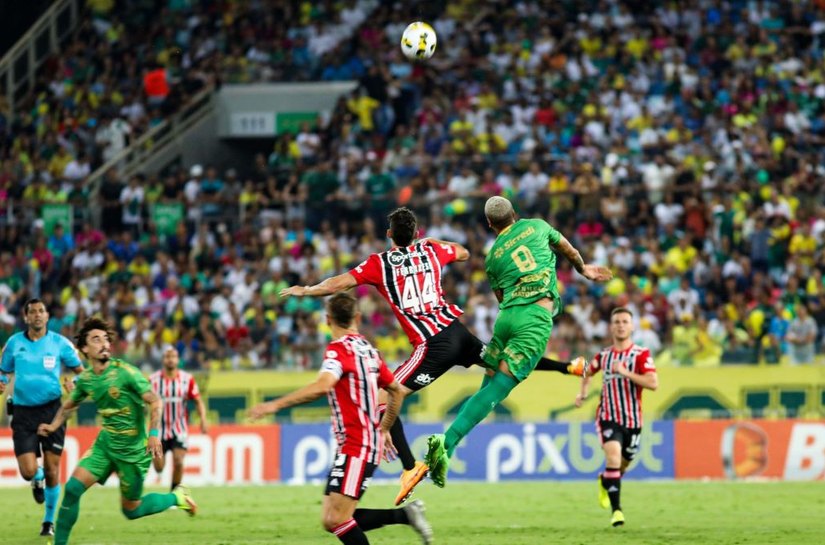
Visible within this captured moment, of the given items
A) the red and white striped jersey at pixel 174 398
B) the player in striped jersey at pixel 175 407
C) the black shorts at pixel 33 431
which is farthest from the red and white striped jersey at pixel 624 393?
the red and white striped jersey at pixel 174 398

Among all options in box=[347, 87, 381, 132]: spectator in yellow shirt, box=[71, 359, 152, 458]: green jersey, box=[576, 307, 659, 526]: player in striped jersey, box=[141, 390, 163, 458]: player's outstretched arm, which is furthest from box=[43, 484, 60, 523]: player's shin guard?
box=[347, 87, 381, 132]: spectator in yellow shirt

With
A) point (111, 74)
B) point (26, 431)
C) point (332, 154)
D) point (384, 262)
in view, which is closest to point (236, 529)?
point (26, 431)

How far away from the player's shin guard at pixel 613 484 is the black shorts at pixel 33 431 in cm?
574

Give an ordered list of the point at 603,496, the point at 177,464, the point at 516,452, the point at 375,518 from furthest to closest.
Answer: the point at 516,452 < the point at 177,464 < the point at 603,496 < the point at 375,518

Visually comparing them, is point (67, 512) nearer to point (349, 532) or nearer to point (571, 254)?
point (349, 532)

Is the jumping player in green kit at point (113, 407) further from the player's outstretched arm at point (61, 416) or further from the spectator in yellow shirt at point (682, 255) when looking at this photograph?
the spectator in yellow shirt at point (682, 255)

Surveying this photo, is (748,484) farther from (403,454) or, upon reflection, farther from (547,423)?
(403,454)

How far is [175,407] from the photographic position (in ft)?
68.1

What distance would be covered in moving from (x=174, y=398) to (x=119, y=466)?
7.57 meters

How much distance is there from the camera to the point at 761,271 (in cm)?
2677

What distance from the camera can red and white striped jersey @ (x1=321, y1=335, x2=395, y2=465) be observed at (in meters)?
10.9

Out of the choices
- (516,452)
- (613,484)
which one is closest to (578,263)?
(613,484)

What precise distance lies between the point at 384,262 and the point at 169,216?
17.1m

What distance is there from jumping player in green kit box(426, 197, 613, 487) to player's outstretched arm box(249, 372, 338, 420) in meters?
2.68
